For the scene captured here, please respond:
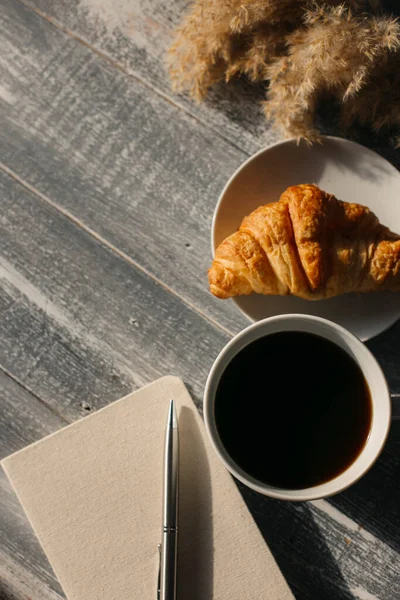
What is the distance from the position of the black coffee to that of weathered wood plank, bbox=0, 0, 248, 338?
17 cm

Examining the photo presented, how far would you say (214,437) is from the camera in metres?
0.80

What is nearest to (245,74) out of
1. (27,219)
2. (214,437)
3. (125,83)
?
(125,83)

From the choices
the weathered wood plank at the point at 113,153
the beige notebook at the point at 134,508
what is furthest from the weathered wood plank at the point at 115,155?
the beige notebook at the point at 134,508

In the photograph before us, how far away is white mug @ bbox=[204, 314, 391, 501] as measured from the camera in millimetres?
793

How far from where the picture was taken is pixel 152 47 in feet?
3.41

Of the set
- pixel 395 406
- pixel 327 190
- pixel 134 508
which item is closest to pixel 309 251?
pixel 327 190

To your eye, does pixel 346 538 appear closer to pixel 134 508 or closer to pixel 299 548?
pixel 299 548

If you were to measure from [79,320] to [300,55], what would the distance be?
531 millimetres

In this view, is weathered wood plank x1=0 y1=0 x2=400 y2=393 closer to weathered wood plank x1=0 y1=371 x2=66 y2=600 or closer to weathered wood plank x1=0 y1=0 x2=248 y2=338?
weathered wood plank x1=0 y1=0 x2=248 y2=338

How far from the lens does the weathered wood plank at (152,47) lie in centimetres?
102

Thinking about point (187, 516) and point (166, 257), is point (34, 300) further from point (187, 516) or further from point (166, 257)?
point (187, 516)

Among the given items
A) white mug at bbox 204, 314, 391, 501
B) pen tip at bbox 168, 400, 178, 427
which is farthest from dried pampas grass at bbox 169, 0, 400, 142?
pen tip at bbox 168, 400, 178, 427

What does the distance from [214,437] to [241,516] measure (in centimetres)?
22

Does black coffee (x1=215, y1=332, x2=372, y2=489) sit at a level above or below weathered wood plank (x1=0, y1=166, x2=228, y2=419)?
above
